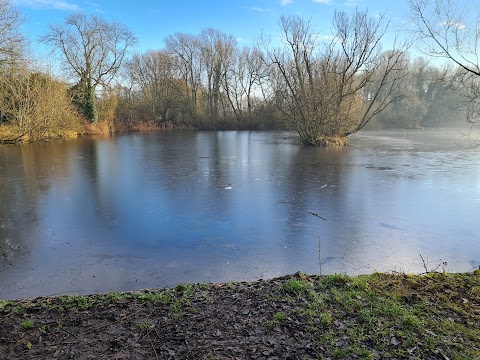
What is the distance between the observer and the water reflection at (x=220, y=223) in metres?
3.76

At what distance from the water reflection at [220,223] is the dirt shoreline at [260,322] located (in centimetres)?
69

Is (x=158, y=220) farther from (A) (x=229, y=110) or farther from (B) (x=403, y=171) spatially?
(A) (x=229, y=110)

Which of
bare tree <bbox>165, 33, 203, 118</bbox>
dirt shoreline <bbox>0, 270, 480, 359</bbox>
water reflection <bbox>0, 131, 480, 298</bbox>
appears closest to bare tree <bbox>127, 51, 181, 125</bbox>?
bare tree <bbox>165, 33, 203, 118</bbox>

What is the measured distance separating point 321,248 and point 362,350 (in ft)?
7.36

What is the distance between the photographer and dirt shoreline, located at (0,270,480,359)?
6.86ft

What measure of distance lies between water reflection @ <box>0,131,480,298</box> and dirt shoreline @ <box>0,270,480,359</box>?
69 cm

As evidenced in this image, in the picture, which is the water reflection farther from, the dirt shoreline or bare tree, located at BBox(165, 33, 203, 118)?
bare tree, located at BBox(165, 33, 203, 118)

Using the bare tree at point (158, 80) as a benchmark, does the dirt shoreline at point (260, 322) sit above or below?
below

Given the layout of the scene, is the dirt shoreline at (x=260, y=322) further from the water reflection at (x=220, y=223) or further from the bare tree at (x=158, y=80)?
the bare tree at (x=158, y=80)

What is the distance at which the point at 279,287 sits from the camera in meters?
2.96

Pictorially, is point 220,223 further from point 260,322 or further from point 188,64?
point 188,64

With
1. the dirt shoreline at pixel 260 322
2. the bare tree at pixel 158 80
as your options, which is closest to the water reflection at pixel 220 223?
the dirt shoreline at pixel 260 322

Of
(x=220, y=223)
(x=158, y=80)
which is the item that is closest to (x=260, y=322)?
(x=220, y=223)

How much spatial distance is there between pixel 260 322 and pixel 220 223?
297 centimetres
